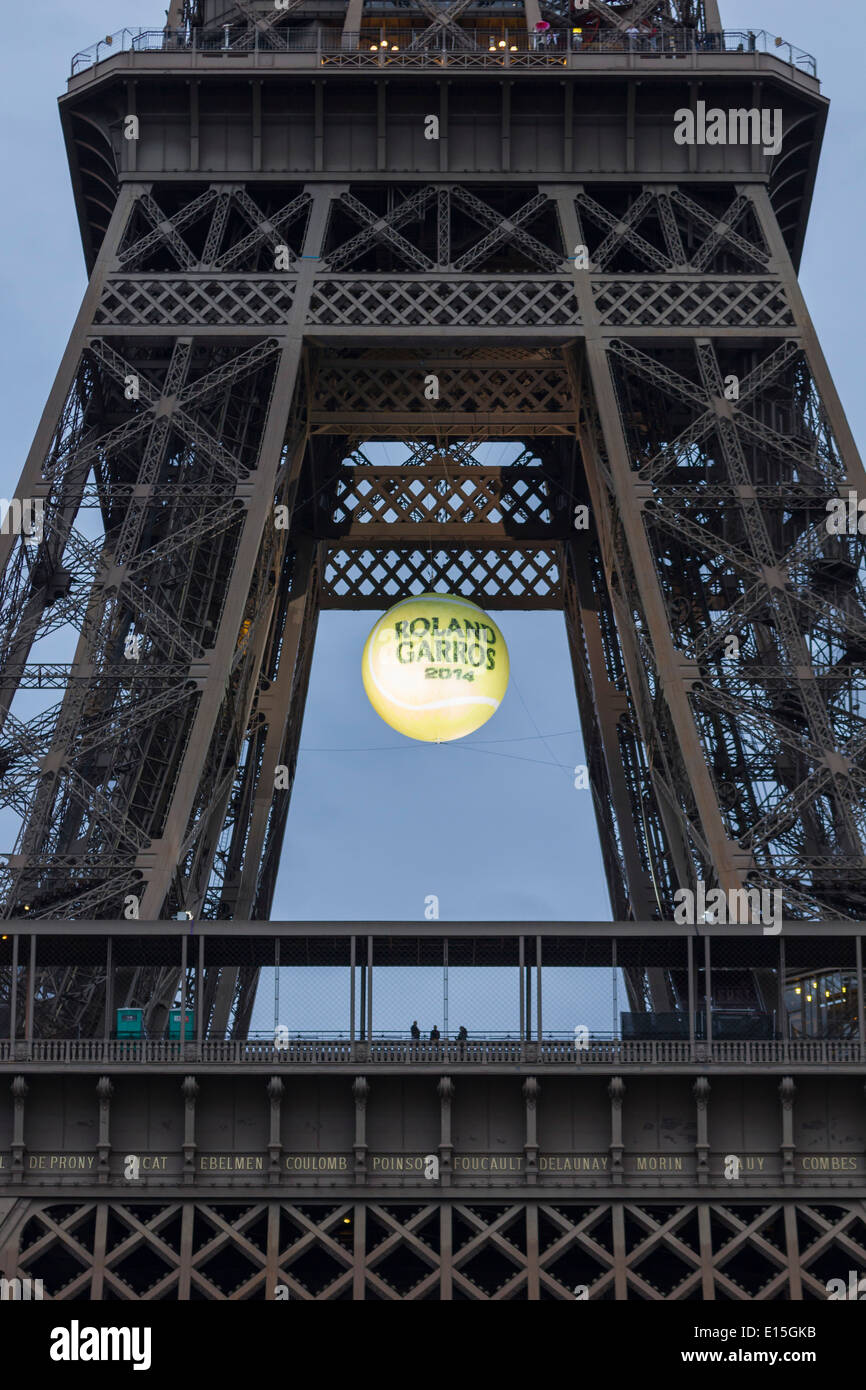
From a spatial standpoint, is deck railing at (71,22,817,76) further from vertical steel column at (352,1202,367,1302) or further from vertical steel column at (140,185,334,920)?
vertical steel column at (352,1202,367,1302)

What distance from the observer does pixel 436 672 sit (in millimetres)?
39188

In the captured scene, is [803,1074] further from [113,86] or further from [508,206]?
[113,86]

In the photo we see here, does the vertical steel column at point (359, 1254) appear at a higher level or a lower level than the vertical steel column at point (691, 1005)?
lower

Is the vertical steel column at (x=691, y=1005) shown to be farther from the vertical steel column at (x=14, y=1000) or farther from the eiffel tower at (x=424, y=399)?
the vertical steel column at (x=14, y=1000)

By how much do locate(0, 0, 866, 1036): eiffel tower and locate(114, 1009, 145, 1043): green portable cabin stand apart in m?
1.85

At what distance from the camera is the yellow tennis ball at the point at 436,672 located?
1543 inches

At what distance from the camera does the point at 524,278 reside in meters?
44.4

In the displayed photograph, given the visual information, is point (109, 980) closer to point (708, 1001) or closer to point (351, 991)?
point (351, 991)

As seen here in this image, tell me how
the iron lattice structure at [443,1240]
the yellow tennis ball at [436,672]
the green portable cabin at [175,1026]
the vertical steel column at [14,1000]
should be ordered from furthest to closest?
the yellow tennis ball at [436,672] → the green portable cabin at [175,1026] → the vertical steel column at [14,1000] → the iron lattice structure at [443,1240]

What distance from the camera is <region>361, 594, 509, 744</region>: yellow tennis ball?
129 feet

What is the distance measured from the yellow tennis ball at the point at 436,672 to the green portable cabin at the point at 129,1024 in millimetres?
7493

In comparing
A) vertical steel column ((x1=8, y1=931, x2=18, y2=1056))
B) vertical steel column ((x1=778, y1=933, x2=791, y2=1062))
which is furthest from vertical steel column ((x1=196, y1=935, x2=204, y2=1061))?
vertical steel column ((x1=778, y1=933, x2=791, y2=1062))

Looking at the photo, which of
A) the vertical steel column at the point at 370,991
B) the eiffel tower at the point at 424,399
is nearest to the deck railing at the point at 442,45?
the eiffel tower at the point at 424,399

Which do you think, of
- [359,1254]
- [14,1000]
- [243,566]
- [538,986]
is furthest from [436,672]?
[359,1254]
